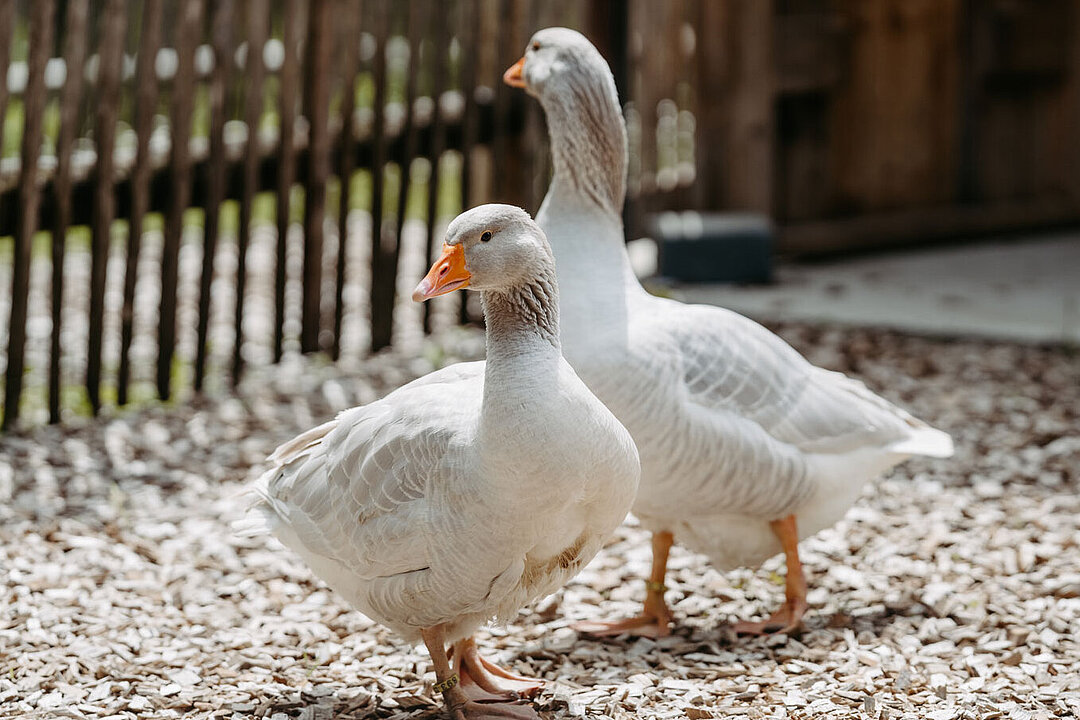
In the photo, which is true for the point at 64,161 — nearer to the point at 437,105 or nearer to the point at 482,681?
the point at 437,105

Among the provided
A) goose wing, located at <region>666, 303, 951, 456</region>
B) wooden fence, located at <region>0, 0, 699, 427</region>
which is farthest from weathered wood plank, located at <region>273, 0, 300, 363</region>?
goose wing, located at <region>666, 303, 951, 456</region>

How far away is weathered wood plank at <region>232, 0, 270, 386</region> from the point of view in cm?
596

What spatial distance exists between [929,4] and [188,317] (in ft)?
19.2

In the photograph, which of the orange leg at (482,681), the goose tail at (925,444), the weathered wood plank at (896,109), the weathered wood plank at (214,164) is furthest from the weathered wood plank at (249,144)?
the weathered wood plank at (896,109)

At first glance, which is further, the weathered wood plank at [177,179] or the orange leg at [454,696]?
the weathered wood plank at [177,179]

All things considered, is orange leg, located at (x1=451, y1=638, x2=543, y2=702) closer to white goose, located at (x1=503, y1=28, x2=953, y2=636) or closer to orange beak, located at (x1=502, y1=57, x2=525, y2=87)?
white goose, located at (x1=503, y1=28, x2=953, y2=636)

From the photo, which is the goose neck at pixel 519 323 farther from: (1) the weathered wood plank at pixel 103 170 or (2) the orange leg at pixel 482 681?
(1) the weathered wood plank at pixel 103 170

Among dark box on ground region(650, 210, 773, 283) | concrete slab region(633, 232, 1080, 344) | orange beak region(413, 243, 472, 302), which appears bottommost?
concrete slab region(633, 232, 1080, 344)

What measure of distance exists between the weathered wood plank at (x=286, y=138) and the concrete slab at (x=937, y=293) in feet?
8.56

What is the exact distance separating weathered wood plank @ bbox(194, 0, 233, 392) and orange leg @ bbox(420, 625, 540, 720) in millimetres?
3180

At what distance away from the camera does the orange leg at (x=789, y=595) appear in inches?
154

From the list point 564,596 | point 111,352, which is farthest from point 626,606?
point 111,352

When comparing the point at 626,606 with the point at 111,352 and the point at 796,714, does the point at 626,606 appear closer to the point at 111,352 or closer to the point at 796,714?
the point at 796,714

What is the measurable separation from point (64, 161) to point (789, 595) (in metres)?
3.60
